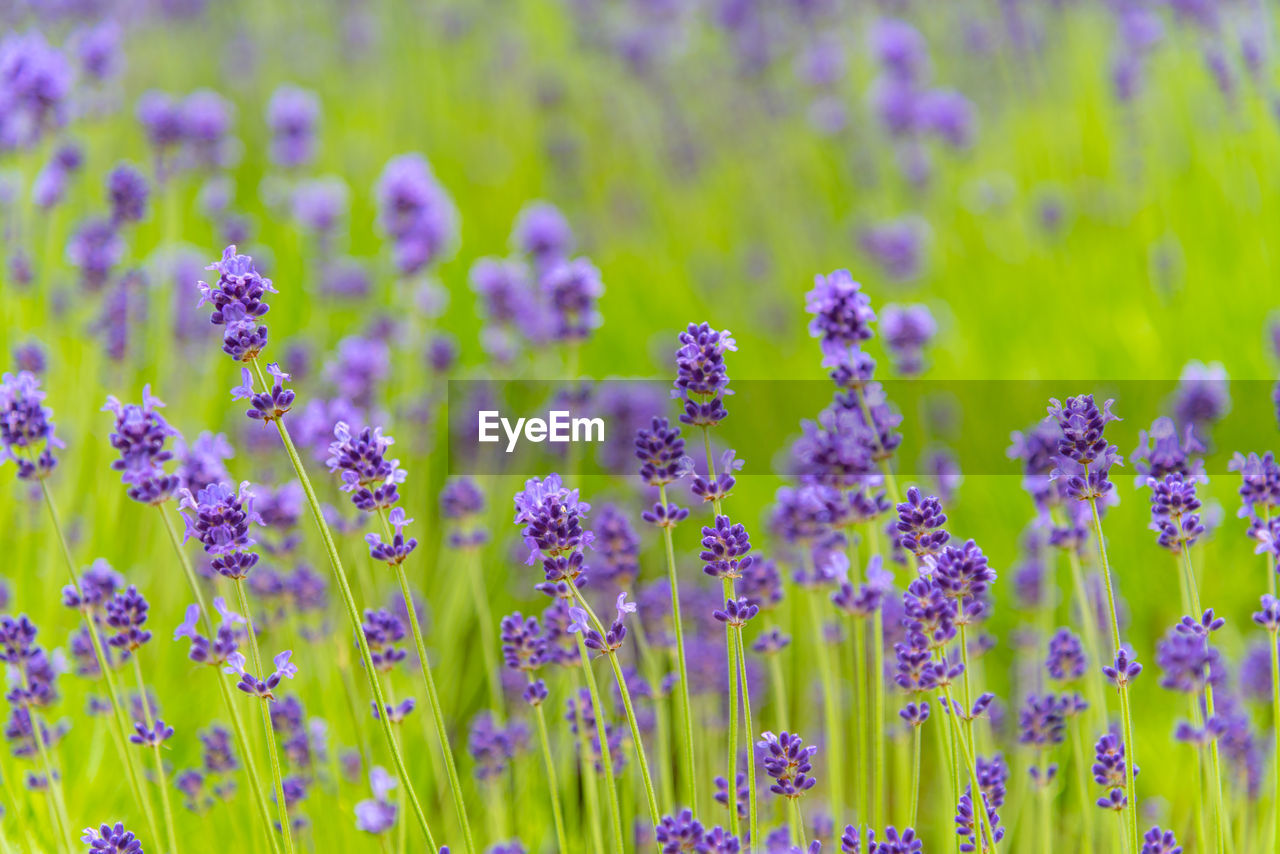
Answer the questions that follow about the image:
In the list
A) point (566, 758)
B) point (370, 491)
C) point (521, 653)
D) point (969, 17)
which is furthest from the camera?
point (969, 17)

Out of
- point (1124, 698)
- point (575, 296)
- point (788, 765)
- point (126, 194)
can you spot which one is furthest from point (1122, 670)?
point (126, 194)

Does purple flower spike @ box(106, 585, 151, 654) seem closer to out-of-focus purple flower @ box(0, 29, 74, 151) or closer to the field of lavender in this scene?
the field of lavender

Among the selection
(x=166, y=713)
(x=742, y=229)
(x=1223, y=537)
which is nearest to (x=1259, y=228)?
(x=1223, y=537)

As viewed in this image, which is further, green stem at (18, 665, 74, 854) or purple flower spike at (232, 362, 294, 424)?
green stem at (18, 665, 74, 854)

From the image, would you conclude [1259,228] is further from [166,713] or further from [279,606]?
[166,713]

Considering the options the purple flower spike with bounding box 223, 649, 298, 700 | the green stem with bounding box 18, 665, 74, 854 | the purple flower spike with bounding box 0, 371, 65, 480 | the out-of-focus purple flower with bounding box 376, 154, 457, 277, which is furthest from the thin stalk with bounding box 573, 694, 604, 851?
the out-of-focus purple flower with bounding box 376, 154, 457, 277

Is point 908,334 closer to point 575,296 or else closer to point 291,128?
point 575,296
